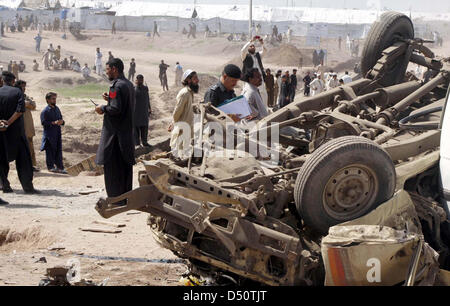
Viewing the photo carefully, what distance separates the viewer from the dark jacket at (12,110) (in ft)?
31.5

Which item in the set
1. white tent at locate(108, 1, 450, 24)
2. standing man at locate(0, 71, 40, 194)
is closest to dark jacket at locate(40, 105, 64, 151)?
standing man at locate(0, 71, 40, 194)

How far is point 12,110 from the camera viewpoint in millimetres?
9664

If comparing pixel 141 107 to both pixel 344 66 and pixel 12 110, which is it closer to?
pixel 12 110

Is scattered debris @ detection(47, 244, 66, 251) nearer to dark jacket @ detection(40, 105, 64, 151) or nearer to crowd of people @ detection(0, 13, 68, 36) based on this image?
dark jacket @ detection(40, 105, 64, 151)

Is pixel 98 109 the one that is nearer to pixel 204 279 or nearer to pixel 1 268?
pixel 1 268

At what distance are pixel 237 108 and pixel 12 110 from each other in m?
4.64

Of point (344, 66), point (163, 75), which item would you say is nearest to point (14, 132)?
point (163, 75)

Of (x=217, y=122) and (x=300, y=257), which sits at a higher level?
(x=217, y=122)

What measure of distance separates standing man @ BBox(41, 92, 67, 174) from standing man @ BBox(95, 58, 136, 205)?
430cm

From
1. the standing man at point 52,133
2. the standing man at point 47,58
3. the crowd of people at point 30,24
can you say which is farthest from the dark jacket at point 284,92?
the crowd of people at point 30,24

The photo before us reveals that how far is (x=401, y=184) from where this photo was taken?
5.33 meters

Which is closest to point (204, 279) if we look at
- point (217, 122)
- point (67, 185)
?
point (217, 122)

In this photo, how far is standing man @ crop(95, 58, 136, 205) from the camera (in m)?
8.06
